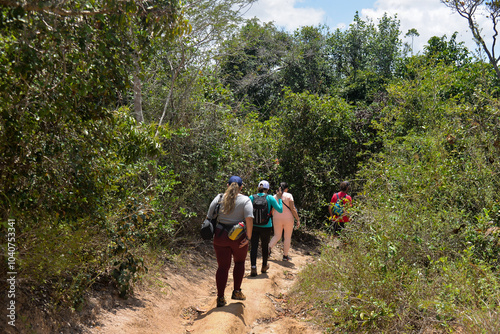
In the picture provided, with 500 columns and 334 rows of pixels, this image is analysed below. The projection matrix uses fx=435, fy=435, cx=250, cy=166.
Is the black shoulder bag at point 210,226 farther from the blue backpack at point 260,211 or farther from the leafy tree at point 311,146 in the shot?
the leafy tree at point 311,146

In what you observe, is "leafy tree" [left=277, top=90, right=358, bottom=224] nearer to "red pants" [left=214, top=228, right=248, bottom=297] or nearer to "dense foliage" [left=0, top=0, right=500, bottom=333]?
"dense foliage" [left=0, top=0, right=500, bottom=333]

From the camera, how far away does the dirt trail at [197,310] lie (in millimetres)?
5613

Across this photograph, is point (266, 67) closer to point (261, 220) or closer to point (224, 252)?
point (261, 220)

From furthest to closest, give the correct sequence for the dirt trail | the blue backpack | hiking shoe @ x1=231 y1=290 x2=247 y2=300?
1. the blue backpack
2. hiking shoe @ x1=231 y1=290 x2=247 y2=300
3. the dirt trail

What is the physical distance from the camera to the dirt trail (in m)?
5.61

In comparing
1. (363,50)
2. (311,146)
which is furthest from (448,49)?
(311,146)

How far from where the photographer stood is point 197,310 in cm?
683

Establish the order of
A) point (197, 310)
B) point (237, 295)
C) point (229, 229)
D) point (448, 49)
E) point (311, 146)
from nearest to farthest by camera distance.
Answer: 1. point (229, 229)
2. point (237, 295)
3. point (197, 310)
4. point (311, 146)
5. point (448, 49)

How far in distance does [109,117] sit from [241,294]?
3.40 meters

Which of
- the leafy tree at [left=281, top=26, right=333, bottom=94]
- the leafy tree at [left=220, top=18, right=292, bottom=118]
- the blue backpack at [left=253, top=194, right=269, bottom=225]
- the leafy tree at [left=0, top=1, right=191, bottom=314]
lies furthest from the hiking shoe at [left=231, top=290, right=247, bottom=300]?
the leafy tree at [left=281, top=26, right=333, bottom=94]

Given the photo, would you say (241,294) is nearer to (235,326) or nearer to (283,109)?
(235,326)

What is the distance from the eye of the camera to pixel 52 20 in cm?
377

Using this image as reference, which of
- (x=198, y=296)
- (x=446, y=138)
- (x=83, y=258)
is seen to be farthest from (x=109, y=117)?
(x=446, y=138)

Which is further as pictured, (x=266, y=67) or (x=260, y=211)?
(x=266, y=67)
